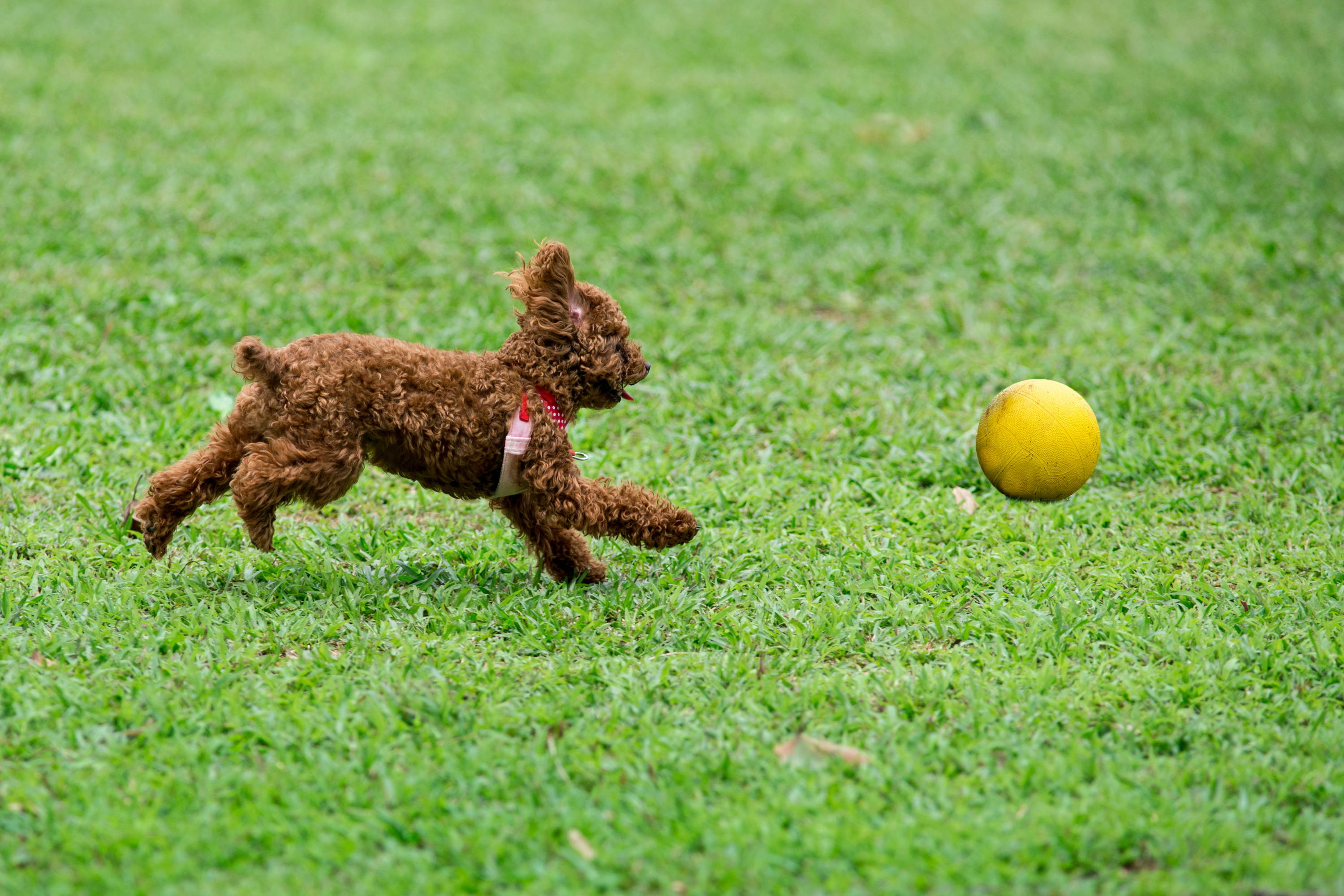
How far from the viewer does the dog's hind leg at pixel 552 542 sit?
13.9ft

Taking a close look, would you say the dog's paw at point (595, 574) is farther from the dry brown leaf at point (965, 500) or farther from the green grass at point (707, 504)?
the dry brown leaf at point (965, 500)

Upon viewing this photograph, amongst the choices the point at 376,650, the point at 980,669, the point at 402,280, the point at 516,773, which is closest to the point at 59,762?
the point at 376,650

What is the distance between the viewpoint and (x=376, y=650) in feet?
12.9

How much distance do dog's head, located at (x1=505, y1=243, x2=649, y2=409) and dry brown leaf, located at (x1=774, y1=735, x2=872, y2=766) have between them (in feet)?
4.60

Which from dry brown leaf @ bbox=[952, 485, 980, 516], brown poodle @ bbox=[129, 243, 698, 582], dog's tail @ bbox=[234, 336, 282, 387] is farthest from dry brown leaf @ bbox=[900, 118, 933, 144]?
dog's tail @ bbox=[234, 336, 282, 387]

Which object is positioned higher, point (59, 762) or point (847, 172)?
point (847, 172)

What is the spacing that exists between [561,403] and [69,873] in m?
2.01

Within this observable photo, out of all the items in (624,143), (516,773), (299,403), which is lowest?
(516,773)

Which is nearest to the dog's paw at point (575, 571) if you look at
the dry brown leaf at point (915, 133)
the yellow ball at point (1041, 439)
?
the yellow ball at point (1041, 439)

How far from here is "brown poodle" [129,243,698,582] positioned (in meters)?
3.97

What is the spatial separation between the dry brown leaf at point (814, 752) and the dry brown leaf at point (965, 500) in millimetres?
1809

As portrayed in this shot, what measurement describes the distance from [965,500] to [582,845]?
2.60 m

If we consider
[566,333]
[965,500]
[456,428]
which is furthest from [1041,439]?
[456,428]

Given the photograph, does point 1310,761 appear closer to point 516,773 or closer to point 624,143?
point 516,773
